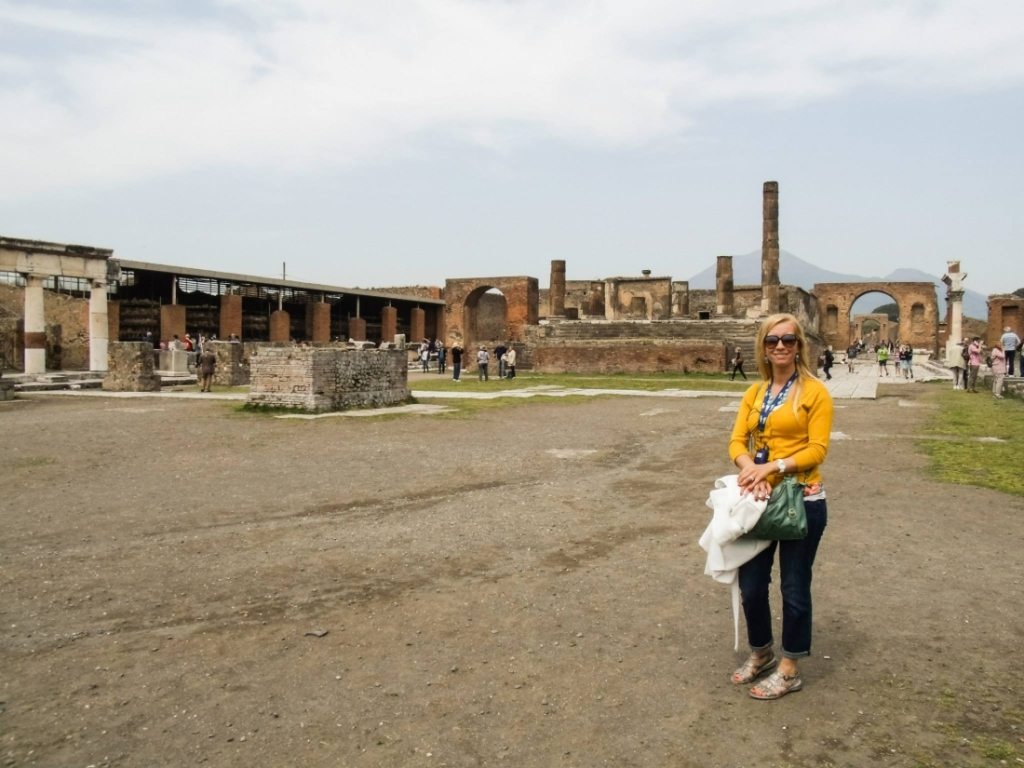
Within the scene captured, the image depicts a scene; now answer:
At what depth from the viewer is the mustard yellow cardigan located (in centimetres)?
298

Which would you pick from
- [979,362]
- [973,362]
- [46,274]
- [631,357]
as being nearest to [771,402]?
[973,362]

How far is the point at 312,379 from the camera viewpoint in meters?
14.1

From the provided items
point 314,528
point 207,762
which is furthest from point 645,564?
point 207,762

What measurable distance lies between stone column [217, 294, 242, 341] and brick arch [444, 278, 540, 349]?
957 centimetres

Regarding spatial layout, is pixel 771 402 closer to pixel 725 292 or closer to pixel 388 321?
pixel 725 292

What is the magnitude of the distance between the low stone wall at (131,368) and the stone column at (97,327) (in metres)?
4.50

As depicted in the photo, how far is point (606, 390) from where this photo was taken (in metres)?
20.3

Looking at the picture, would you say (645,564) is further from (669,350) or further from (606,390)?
(669,350)

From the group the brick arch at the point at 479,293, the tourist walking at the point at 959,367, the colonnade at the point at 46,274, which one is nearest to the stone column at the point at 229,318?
the colonnade at the point at 46,274

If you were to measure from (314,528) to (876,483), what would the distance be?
16.4 ft

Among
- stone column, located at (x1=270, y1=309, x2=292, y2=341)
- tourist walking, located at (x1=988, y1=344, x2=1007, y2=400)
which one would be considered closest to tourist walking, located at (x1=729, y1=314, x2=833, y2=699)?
tourist walking, located at (x1=988, y1=344, x2=1007, y2=400)

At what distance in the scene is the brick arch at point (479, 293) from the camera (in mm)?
37781

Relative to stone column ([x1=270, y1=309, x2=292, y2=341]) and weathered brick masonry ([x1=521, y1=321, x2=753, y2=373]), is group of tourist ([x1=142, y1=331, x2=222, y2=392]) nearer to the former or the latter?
stone column ([x1=270, y1=309, x2=292, y2=341])

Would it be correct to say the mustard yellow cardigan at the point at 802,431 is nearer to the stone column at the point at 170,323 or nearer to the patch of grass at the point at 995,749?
the patch of grass at the point at 995,749
